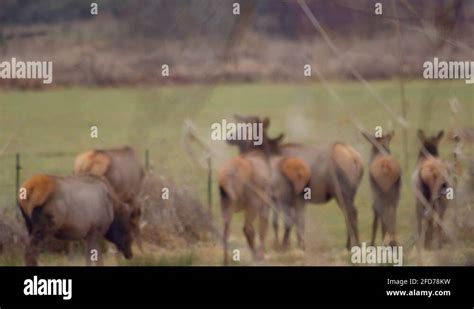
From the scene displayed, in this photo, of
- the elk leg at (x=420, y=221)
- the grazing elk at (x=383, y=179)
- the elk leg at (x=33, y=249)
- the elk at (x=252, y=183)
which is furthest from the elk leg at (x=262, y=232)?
the elk leg at (x=33, y=249)

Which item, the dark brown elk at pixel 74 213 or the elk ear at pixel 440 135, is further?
the elk ear at pixel 440 135

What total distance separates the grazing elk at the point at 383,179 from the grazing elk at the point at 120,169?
4.79ft

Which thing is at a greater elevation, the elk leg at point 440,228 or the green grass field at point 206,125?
the green grass field at point 206,125

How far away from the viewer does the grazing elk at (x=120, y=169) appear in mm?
10211

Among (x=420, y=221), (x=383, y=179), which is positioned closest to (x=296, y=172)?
(x=383, y=179)

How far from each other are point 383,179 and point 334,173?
0.31 meters

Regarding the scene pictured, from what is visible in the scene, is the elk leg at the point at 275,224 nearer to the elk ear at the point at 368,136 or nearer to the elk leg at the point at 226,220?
the elk leg at the point at 226,220

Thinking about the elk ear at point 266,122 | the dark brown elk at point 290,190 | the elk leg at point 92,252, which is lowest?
the elk leg at point 92,252

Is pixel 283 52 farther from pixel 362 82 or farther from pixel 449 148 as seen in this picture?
pixel 449 148

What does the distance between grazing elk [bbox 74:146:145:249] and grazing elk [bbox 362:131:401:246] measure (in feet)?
4.79

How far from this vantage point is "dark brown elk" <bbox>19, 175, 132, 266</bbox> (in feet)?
33.2

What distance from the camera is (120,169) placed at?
1027 cm

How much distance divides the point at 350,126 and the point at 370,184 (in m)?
0.39
